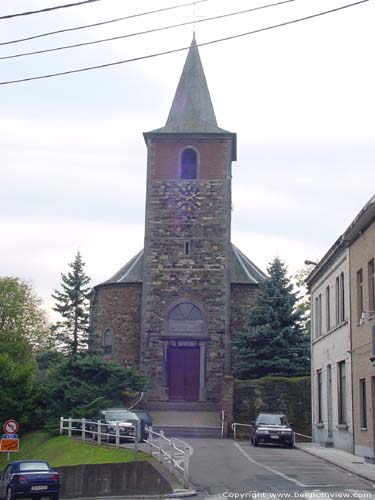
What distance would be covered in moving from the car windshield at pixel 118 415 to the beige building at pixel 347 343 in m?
7.67

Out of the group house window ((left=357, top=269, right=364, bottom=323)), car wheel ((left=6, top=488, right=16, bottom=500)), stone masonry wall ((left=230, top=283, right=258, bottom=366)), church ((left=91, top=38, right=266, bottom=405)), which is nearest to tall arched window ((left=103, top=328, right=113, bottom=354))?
church ((left=91, top=38, right=266, bottom=405))

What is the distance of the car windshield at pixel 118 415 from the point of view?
29.4 meters

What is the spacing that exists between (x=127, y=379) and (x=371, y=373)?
1701cm

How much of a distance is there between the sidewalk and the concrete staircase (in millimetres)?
6590

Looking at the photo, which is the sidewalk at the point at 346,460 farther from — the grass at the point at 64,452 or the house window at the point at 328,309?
the grass at the point at 64,452

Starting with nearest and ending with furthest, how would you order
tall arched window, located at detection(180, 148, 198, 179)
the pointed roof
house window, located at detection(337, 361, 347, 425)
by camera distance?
house window, located at detection(337, 361, 347, 425) < tall arched window, located at detection(180, 148, 198, 179) < the pointed roof

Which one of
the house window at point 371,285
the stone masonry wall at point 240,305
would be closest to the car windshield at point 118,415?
the house window at point 371,285

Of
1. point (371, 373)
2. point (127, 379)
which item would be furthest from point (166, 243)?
point (371, 373)

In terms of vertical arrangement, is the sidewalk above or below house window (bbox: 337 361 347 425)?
below

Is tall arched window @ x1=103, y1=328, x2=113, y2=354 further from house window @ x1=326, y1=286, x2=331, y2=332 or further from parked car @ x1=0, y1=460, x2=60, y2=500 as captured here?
parked car @ x1=0, y1=460, x2=60, y2=500

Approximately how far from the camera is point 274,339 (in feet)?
132

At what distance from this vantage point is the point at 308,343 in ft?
134

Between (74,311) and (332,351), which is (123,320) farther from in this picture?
(332,351)

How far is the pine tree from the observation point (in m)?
43.7
